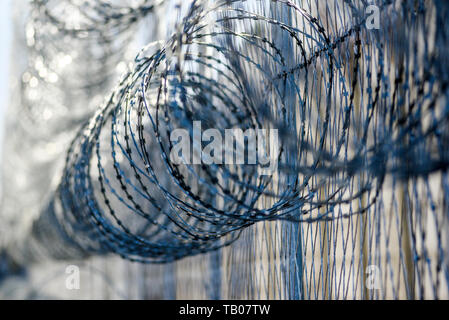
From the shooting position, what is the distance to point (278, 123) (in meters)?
1.93

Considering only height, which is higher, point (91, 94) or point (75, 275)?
point (91, 94)

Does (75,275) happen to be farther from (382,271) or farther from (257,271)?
(382,271)

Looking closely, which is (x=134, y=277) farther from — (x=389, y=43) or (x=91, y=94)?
(x=389, y=43)

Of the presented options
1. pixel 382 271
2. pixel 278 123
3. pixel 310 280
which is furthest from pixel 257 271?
pixel 382 271

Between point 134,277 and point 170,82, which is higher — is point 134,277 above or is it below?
below

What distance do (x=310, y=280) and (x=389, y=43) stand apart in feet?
2.88

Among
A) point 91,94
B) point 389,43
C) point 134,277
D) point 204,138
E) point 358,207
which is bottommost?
point 134,277

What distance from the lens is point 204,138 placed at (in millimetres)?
1895

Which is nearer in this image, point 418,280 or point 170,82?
point 418,280

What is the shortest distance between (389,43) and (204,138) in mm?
745
